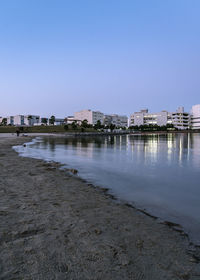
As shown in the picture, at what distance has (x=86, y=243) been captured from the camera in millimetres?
4512

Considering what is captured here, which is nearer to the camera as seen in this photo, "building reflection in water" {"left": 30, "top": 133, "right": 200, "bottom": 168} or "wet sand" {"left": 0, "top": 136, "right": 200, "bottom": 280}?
"wet sand" {"left": 0, "top": 136, "right": 200, "bottom": 280}

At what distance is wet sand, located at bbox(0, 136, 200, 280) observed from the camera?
358 centimetres

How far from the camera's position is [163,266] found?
149 inches

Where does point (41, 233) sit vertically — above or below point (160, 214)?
above

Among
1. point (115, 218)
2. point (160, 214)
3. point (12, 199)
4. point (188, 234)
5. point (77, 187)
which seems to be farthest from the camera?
point (77, 187)

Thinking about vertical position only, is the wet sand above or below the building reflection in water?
above

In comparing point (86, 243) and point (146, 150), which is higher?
point (86, 243)

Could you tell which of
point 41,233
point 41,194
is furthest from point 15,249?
point 41,194

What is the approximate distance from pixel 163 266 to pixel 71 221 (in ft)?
9.55

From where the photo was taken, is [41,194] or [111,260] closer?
[111,260]

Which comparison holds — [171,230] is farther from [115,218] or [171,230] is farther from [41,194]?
[41,194]

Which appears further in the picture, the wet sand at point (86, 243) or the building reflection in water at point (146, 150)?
the building reflection in water at point (146, 150)

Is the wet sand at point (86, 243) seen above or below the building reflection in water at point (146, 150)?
above

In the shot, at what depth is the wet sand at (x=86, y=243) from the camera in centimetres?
358
